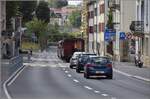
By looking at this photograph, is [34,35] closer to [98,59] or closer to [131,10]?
[131,10]

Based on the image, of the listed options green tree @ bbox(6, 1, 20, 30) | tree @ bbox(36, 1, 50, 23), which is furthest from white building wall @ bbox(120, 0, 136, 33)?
tree @ bbox(36, 1, 50, 23)

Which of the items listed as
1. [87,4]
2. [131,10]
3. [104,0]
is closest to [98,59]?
[131,10]

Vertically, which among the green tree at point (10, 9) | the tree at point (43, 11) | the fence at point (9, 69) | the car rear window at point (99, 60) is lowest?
the fence at point (9, 69)

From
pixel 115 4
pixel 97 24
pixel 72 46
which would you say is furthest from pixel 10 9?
pixel 97 24

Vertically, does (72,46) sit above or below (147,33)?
below

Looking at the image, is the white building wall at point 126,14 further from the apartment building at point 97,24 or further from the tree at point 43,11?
the tree at point 43,11

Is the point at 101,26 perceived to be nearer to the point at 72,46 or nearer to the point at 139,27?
the point at 72,46

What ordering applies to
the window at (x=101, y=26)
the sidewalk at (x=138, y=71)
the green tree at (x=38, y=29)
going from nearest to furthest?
the sidewalk at (x=138, y=71) → the window at (x=101, y=26) → the green tree at (x=38, y=29)

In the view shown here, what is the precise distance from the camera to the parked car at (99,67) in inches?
1547

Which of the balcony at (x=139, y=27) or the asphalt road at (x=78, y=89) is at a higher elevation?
the balcony at (x=139, y=27)

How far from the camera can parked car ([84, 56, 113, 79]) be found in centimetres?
3928

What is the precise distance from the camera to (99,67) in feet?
129

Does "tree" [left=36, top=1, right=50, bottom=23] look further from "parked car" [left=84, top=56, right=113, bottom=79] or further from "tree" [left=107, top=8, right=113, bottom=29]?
"parked car" [left=84, top=56, right=113, bottom=79]

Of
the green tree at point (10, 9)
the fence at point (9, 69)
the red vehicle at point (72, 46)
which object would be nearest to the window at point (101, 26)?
the red vehicle at point (72, 46)
